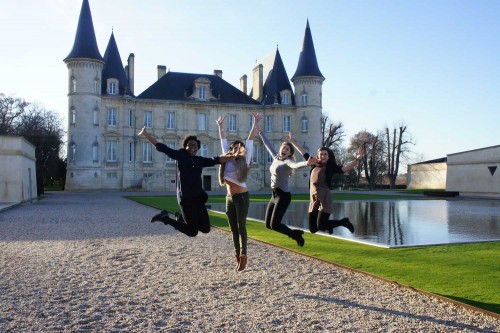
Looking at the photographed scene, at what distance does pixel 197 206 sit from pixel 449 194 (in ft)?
125

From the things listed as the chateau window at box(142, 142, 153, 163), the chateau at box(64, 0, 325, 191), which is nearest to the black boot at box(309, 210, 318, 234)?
the chateau at box(64, 0, 325, 191)

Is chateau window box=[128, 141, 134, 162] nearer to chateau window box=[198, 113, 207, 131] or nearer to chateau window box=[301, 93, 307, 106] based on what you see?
chateau window box=[198, 113, 207, 131]

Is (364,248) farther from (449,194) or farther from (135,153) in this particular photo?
(135,153)

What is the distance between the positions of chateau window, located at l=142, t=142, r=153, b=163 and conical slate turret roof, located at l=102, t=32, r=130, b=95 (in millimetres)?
5854

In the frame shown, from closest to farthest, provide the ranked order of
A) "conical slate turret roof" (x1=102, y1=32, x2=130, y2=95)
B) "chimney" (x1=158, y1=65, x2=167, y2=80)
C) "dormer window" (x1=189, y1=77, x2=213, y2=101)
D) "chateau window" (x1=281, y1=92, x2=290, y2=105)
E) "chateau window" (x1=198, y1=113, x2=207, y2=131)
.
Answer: "conical slate turret roof" (x1=102, y1=32, x2=130, y2=95) < "dormer window" (x1=189, y1=77, x2=213, y2=101) < "chateau window" (x1=198, y1=113, x2=207, y2=131) < "chimney" (x1=158, y1=65, x2=167, y2=80) < "chateau window" (x1=281, y1=92, x2=290, y2=105)

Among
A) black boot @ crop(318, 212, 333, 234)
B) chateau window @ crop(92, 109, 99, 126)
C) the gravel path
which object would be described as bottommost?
the gravel path

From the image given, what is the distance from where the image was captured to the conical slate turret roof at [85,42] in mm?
49750

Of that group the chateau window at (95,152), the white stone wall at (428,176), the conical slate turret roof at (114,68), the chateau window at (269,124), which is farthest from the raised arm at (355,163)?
the white stone wall at (428,176)

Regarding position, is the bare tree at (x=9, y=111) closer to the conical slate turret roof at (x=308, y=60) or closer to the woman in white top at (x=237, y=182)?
the conical slate turret roof at (x=308, y=60)

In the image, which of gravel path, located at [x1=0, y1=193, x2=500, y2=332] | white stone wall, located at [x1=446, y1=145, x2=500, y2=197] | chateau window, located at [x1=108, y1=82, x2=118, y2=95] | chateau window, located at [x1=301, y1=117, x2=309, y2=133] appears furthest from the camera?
chateau window, located at [x1=301, y1=117, x2=309, y2=133]

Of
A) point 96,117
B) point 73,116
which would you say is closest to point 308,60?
point 96,117

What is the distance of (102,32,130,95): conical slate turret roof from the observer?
2090 inches

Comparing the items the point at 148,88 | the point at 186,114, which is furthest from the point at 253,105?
the point at 148,88

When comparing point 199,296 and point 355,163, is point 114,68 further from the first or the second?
point 199,296
